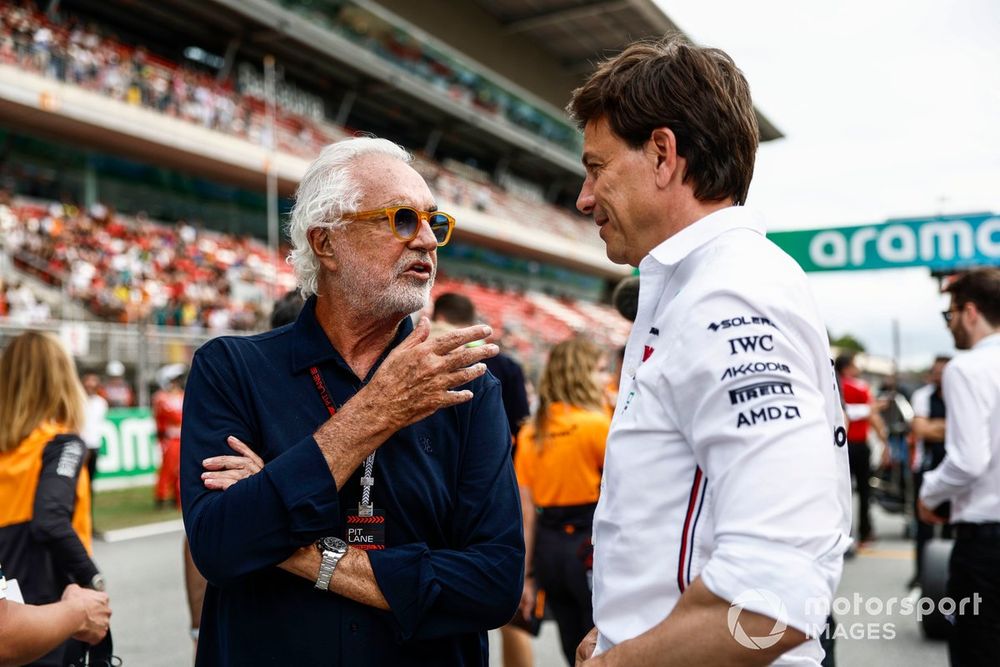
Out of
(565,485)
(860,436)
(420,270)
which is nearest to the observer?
(420,270)

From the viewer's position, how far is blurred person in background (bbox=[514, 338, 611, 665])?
13.3ft

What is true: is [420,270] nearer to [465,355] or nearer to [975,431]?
[465,355]

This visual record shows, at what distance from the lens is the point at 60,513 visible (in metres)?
3.03

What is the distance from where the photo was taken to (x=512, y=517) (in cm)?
203

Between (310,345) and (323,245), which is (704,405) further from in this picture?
(323,245)

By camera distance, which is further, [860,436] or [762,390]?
[860,436]

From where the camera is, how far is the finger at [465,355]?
1.78m

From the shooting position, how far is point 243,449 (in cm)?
187

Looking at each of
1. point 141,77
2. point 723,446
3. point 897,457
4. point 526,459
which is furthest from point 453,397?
point 141,77

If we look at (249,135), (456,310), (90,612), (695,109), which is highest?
(249,135)

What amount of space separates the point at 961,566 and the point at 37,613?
3139 millimetres

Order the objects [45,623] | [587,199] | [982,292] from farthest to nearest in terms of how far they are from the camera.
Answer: [982,292] → [45,623] → [587,199]

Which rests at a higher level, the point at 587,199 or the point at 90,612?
the point at 587,199

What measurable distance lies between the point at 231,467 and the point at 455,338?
0.57 meters
